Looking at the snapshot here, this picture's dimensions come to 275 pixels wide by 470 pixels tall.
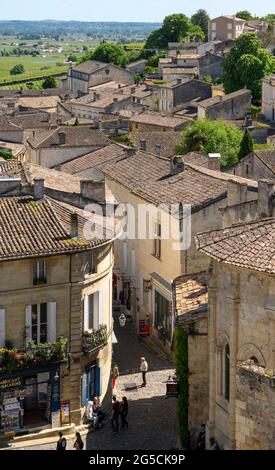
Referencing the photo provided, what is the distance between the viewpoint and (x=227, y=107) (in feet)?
364

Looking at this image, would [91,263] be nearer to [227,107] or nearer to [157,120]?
[157,120]

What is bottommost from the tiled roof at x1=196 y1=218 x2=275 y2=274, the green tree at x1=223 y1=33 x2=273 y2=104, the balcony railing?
the balcony railing

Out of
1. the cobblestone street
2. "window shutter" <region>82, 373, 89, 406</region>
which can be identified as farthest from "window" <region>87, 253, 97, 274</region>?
the cobblestone street

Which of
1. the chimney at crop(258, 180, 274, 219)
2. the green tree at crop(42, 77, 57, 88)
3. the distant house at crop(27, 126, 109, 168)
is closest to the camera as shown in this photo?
the chimney at crop(258, 180, 274, 219)

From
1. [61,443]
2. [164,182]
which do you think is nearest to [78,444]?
[61,443]

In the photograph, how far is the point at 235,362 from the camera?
28.5 meters

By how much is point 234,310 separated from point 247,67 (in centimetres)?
10136

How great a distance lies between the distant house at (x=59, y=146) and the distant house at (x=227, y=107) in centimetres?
2713

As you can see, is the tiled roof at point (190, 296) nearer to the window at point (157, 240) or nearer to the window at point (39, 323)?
the window at point (39, 323)

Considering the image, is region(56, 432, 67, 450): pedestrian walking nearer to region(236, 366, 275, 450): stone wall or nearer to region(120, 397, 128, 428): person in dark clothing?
region(120, 397, 128, 428): person in dark clothing

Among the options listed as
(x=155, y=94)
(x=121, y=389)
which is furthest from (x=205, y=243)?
(x=155, y=94)

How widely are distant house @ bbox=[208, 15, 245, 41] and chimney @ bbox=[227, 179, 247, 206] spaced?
152150mm

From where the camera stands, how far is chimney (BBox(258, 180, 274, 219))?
3866 cm

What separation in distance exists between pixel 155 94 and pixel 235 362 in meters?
106
